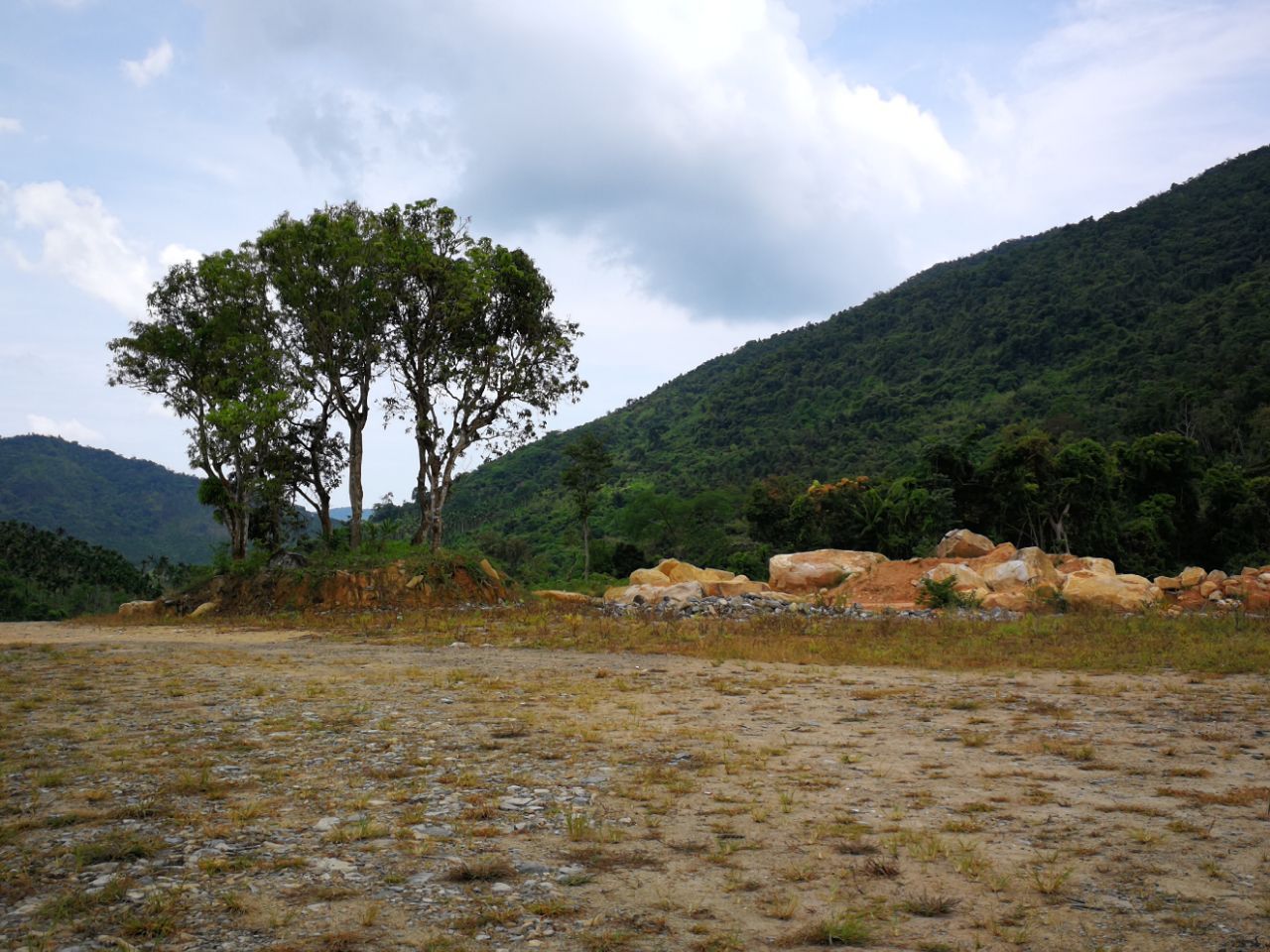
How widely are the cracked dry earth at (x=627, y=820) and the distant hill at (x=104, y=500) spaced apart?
11057cm

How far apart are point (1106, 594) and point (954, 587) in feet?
12.5

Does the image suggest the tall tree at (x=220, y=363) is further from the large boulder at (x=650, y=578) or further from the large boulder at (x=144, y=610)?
the large boulder at (x=650, y=578)

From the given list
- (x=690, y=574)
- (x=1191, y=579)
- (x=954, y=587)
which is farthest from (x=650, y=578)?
(x=1191, y=579)

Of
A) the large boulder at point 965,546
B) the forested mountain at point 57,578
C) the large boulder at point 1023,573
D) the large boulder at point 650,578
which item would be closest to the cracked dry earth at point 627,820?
the large boulder at point 1023,573

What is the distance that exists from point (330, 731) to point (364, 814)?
8.29 ft

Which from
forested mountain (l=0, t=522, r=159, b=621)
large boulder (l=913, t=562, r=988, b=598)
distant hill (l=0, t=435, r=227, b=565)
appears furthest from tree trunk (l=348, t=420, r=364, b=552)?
distant hill (l=0, t=435, r=227, b=565)

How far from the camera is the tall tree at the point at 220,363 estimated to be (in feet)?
84.2

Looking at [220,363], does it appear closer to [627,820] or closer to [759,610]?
[759,610]

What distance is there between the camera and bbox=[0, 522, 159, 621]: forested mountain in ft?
136

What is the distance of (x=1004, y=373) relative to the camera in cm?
8025

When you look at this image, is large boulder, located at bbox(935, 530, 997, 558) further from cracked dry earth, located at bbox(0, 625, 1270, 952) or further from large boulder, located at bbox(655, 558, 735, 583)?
cracked dry earth, located at bbox(0, 625, 1270, 952)

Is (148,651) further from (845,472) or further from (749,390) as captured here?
(749,390)

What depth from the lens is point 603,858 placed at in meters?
4.16

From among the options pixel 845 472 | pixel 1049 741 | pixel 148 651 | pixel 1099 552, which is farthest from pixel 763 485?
pixel 1049 741
